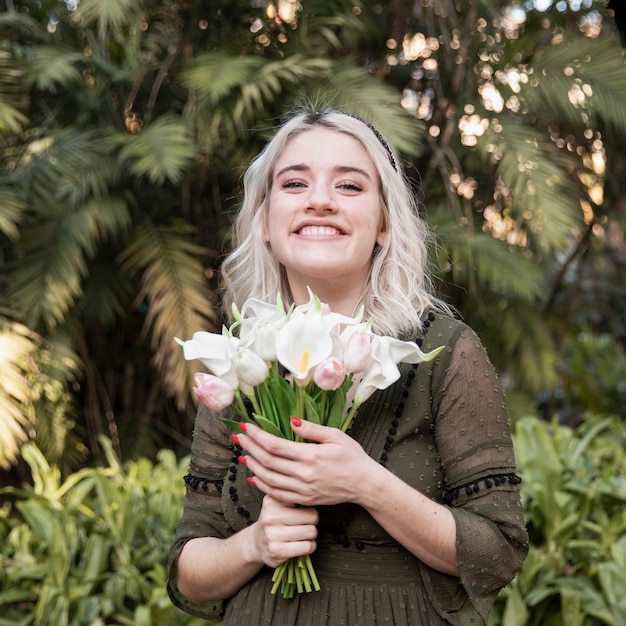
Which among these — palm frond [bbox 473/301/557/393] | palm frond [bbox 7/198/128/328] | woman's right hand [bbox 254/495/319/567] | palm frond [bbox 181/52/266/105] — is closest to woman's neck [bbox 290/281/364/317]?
woman's right hand [bbox 254/495/319/567]

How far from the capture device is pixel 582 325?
7.34 metres

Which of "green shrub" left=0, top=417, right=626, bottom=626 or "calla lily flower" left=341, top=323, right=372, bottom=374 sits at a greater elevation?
"calla lily flower" left=341, top=323, right=372, bottom=374

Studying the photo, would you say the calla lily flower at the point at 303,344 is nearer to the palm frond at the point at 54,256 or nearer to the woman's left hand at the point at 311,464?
the woman's left hand at the point at 311,464

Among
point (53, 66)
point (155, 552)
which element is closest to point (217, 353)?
point (155, 552)

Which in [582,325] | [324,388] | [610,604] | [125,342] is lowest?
[582,325]

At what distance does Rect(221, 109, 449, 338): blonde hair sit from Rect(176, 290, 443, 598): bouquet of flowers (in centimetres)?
25

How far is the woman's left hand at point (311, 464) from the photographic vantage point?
4.48 ft

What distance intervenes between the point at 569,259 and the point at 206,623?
3842 millimetres

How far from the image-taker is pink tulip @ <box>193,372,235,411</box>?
139cm

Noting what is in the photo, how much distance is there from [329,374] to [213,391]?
21cm

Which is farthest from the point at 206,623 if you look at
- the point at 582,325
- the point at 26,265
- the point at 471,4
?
the point at 582,325

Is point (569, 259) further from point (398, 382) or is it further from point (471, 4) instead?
point (398, 382)

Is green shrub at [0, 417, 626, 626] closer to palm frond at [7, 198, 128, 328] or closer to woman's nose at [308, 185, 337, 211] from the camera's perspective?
palm frond at [7, 198, 128, 328]

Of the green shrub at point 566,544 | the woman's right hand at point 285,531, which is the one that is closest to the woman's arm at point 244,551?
the woman's right hand at point 285,531
